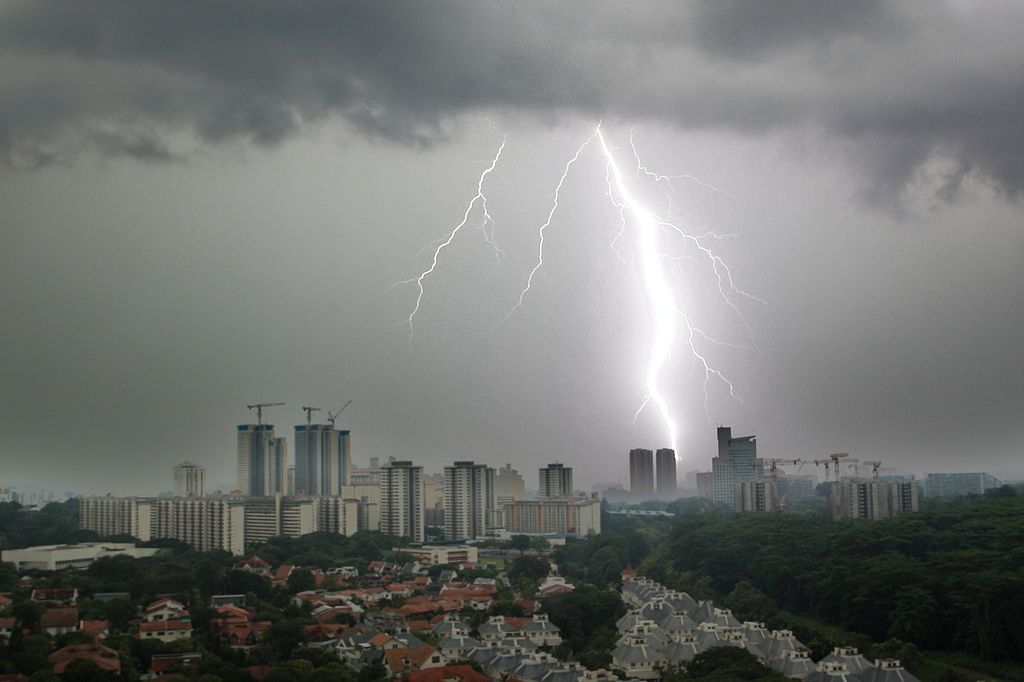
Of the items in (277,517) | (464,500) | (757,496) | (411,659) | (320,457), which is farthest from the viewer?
(320,457)

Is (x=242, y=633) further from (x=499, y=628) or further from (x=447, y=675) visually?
(x=447, y=675)

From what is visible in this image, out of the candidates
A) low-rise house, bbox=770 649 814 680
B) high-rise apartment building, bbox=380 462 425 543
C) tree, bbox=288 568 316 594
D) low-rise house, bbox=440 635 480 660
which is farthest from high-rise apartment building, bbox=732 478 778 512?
low-rise house, bbox=770 649 814 680

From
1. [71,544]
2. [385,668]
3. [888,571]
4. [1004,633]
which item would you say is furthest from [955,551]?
[71,544]

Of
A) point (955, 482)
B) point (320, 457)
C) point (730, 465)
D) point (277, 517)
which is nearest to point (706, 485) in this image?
point (730, 465)

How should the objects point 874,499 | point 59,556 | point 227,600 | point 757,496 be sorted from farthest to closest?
point 757,496 < point 874,499 < point 59,556 < point 227,600

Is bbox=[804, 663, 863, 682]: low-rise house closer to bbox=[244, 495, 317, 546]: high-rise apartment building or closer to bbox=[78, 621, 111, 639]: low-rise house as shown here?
bbox=[78, 621, 111, 639]: low-rise house

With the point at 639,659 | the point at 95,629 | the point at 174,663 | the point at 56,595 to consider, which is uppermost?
the point at 56,595

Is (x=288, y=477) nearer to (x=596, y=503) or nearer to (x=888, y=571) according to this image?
(x=596, y=503)
